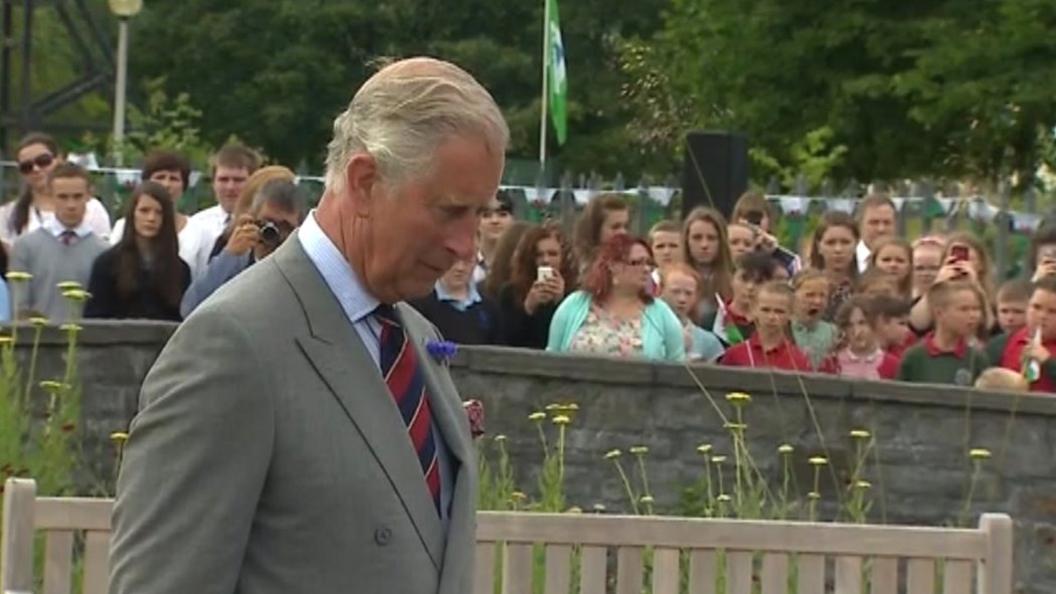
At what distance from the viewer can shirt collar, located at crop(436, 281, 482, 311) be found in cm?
949

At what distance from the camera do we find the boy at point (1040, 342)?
9297 millimetres

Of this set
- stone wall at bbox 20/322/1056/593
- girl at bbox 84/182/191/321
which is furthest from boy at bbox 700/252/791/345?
girl at bbox 84/182/191/321

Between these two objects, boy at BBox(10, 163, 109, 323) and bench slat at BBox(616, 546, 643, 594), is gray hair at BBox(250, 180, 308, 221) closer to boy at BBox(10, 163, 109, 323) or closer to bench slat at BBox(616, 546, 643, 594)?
boy at BBox(10, 163, 109, 323)

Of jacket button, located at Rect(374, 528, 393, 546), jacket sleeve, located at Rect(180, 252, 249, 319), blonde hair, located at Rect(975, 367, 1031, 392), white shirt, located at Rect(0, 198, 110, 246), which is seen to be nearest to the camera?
jacket button, located at Rect(374, 528, 393, 546)

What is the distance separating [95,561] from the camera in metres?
5.35

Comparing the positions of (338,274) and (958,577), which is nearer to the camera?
(338,274)

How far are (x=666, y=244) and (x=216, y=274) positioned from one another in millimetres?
3091

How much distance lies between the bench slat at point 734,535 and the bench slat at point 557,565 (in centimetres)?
3

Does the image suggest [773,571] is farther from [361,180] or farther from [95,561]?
[361,180]

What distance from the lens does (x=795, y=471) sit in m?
8.53

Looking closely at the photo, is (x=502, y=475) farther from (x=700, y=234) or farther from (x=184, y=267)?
(x=700, y=234)

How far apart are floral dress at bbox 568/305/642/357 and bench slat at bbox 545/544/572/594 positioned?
12.4 feet

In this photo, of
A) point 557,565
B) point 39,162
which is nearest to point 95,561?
point 557,565

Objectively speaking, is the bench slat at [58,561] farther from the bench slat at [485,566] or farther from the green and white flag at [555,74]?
the green and white flag at [555,74]
